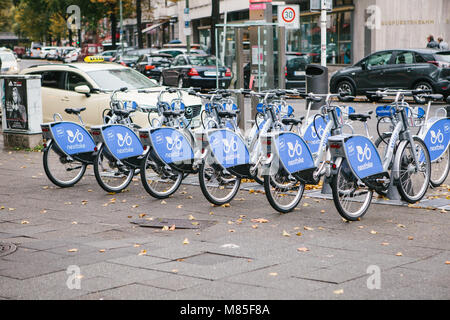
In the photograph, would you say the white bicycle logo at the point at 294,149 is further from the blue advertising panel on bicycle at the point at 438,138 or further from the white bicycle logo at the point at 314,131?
the blue advertising panel on bicycle at the point at 438,138

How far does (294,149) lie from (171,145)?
1.64 m

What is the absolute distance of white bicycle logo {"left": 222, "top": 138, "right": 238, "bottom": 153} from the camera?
8.62m

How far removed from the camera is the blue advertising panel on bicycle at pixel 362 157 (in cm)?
762

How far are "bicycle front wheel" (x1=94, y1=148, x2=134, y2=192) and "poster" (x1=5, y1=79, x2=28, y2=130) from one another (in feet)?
15.0

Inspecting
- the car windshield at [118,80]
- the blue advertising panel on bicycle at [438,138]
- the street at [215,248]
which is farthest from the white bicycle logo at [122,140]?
the car windshield at [118,80]

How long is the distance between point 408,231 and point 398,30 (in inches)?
1179

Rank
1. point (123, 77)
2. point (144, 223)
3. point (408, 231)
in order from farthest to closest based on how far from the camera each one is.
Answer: point (123, 77) → point (144, 223) → point (408, 231)

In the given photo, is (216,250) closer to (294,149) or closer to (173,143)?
(294,149)

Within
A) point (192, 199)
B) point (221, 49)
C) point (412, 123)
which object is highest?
point (221, 49)

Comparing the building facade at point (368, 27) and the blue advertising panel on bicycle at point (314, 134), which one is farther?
the building facade at point (368, 27)

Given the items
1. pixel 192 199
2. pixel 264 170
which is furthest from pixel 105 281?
pixel 192 199

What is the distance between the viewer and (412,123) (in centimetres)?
936

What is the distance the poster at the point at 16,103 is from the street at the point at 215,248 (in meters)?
4.21
